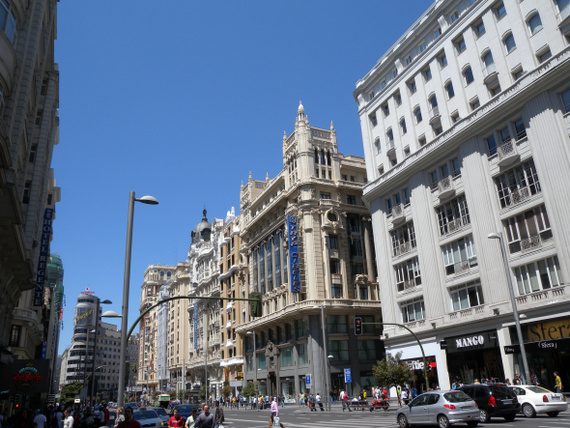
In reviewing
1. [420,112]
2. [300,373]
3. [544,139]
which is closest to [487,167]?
[544,139]

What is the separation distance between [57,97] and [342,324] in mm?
39416

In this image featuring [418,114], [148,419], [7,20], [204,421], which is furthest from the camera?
[418,114]

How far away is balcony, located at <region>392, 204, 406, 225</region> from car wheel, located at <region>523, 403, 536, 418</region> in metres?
22.3

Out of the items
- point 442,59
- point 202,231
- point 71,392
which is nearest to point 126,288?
point 442,59

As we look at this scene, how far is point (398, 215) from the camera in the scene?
42750mm

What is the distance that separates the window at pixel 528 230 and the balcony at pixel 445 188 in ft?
17.9

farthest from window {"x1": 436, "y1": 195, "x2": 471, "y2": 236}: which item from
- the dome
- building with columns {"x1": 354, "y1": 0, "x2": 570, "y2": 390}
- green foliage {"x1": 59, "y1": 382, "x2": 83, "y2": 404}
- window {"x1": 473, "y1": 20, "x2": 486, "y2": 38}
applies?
the dome

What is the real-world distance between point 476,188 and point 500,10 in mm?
13583

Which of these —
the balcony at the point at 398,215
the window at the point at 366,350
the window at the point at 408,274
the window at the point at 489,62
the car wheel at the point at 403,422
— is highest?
the window at the point at 489,62

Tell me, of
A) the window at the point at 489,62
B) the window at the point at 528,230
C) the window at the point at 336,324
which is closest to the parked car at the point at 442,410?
the window at the point at 528,230

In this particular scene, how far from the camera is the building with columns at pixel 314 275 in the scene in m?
55.9

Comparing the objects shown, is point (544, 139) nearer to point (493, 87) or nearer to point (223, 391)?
point (493, 87)

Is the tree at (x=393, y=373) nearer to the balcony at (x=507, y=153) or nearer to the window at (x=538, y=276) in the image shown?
the window at (x=538, y=276)

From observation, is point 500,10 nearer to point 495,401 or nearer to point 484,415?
point 495,401
